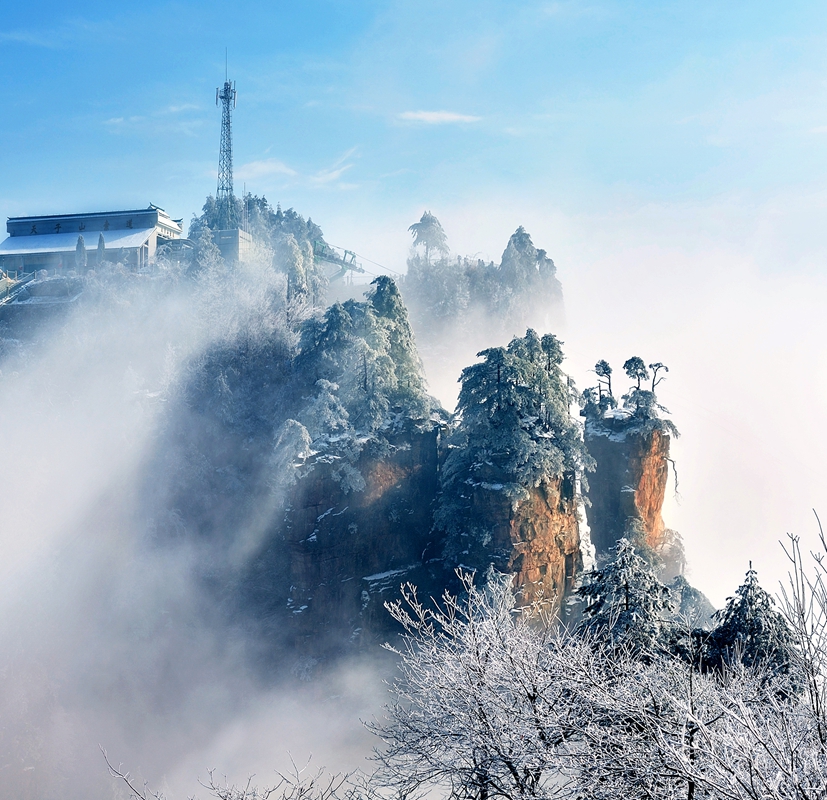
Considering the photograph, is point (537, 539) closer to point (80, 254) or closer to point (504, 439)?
point (504, 439)

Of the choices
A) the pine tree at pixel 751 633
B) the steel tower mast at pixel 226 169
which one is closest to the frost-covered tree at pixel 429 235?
the steel tower mast at pixel 226 169

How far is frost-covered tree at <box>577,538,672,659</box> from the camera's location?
2139 centimetres

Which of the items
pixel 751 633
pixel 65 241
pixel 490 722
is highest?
pixel 65 241

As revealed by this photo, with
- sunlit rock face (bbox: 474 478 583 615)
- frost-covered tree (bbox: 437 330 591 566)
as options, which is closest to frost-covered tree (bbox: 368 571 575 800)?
sunlit rock face (bbox: 474 478 583 615)

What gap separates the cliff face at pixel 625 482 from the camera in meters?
37.6

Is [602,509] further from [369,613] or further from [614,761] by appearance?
[614,761]

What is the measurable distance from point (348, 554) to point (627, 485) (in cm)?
1647

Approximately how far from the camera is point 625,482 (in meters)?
37.8

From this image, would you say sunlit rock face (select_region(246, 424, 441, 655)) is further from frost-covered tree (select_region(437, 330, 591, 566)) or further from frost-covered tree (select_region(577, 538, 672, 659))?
frost-covered tree (select_region(577, 538, 672, 659))

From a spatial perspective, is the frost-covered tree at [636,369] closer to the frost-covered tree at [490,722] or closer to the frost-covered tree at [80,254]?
the frost-covered tree at [490,722]

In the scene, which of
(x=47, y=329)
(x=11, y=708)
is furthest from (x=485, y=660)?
(x=47, y=329)

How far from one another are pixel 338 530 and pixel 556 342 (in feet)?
51.4

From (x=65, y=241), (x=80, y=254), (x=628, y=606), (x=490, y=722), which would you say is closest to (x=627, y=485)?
(x=628, y=606)

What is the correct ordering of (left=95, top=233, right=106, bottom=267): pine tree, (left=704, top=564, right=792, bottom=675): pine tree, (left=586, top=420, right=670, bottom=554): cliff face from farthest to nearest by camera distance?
(left=95, top=233, right=106, bottom=267): pine tree
(left=586, top=420, right=670, bottom=554): cliff face
(left=704, top=564, right=792, bottom=675): pine tree
